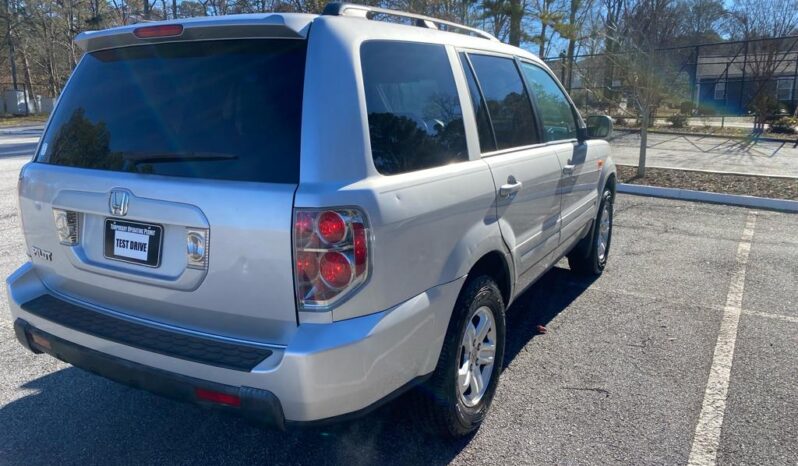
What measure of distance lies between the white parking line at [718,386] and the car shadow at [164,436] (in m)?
1.19

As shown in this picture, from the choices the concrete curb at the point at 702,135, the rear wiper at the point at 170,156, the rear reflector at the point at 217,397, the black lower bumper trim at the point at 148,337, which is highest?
the rear wiper at the point at 170,156

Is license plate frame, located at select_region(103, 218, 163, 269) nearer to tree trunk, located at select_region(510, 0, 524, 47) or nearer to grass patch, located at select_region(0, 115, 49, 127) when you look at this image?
tree trunk, located at select_region(510, 0, 524, 47)

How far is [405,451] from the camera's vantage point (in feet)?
9.75

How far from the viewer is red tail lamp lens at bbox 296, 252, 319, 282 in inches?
86.4

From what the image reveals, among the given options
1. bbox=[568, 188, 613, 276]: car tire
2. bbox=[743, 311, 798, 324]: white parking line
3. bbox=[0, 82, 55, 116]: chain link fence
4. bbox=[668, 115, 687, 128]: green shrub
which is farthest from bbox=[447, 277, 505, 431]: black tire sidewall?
bbox=[0, 82, 55, 116]: chain link fence

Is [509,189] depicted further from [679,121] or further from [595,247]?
[679,121]

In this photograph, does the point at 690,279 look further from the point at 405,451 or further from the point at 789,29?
the point at 789,29

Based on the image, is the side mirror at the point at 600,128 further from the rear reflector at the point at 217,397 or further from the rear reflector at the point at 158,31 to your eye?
the rear reflector at the point at 217,397

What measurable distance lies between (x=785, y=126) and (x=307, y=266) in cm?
2257

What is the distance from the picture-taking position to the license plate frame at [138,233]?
2432 mm

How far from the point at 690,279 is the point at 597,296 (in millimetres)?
1137

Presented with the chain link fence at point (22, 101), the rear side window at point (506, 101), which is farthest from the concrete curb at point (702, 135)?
the chain link fence at point (22, 101)

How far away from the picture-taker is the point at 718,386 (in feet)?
12.1

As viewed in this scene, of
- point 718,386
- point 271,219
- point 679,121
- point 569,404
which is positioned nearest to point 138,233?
point 271,219
